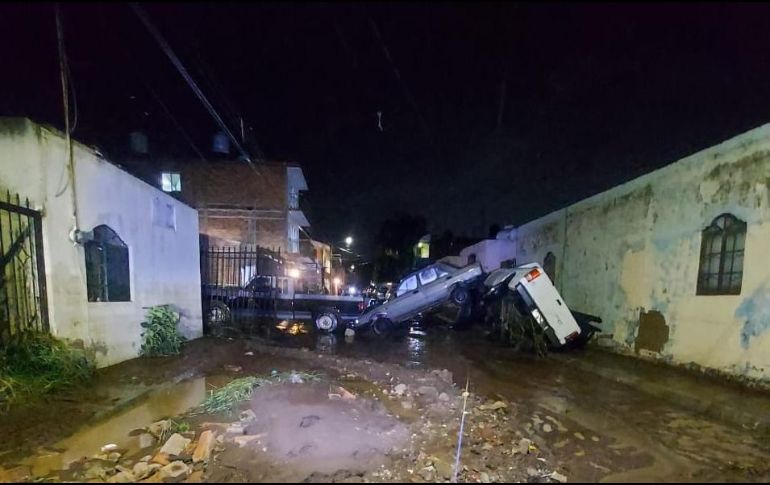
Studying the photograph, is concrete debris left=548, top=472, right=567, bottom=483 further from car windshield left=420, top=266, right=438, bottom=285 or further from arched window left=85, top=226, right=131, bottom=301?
car windshield left=420, top=266, right=438, bottom=285

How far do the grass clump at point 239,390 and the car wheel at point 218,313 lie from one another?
5.97 meters

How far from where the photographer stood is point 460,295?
37.5ft

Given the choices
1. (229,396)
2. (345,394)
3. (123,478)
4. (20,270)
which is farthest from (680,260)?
(20,270)

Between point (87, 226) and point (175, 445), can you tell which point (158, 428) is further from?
point (87, 226)

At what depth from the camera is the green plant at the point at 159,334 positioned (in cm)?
766

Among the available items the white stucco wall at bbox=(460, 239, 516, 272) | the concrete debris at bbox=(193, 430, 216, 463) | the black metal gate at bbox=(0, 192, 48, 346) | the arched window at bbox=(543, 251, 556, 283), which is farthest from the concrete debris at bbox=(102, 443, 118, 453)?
the white stucco wall at bbox=(460, 239, 516, 272)

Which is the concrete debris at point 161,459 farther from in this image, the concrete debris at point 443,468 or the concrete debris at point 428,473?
the concrete debris at point 443,468

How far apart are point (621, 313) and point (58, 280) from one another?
37.4ft

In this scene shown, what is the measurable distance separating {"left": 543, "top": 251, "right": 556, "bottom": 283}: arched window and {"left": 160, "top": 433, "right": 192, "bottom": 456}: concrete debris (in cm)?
1239

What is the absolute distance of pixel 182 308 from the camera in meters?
9.41

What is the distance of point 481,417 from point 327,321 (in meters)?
8.15

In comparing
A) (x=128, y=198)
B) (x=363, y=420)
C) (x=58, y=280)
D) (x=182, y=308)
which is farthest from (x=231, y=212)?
(x=363, y=420)

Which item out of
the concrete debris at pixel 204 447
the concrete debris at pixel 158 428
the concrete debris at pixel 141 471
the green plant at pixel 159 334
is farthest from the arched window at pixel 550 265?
the concrete debris at pixel 141 471

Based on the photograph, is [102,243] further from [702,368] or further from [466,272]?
[702,368]
